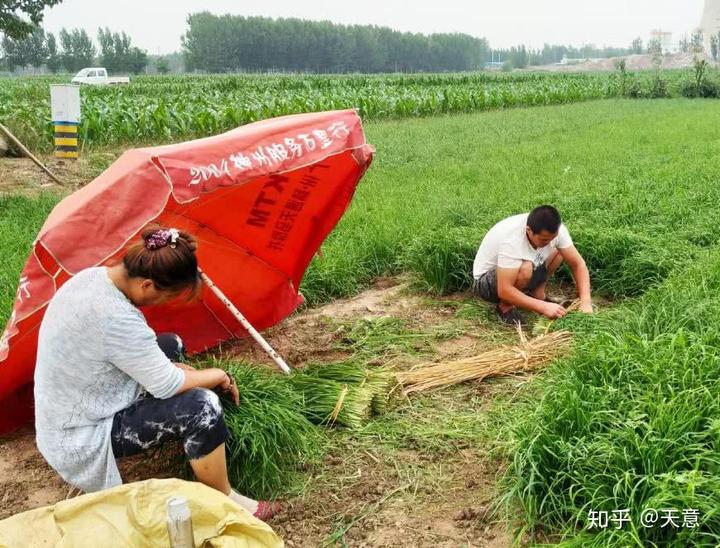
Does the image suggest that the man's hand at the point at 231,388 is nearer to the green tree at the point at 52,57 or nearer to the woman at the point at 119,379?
the woman at the point at 119,379

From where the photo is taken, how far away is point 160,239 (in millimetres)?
2695

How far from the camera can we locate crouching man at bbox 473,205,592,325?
5020 mm

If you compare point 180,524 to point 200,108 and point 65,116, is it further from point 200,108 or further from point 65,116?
point 200,108

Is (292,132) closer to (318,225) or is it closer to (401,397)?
(318,225)

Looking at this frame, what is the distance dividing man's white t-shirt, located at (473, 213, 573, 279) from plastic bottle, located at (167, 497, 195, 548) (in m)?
3.34

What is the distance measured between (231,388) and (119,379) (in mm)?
556

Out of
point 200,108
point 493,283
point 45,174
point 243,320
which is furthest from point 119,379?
point 200,108

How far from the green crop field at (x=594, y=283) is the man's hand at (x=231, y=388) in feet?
2.20

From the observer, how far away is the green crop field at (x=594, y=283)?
9.00ft

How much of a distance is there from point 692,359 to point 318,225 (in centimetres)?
240

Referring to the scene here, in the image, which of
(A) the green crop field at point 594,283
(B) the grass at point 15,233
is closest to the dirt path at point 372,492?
(A) the green crop field at point 594,283

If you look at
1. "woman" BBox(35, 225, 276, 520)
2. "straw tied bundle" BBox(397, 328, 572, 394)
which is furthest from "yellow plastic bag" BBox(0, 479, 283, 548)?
"straw tied bundle" BBox(397, 328, 572, 394)

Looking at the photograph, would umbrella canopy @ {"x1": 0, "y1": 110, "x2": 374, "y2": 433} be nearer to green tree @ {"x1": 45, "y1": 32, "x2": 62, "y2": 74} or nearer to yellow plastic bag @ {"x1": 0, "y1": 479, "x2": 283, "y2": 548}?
yellow plastic bag @ {"x1": 0, "y1": 479, "x2": 283, "y2": 548}

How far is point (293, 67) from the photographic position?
9150 cm
